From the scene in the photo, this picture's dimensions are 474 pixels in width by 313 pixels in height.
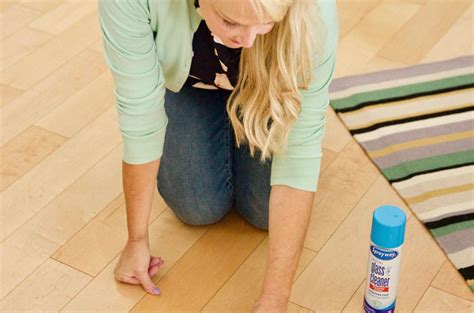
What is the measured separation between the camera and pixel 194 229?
1875 mm

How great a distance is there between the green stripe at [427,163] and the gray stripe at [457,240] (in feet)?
0.72

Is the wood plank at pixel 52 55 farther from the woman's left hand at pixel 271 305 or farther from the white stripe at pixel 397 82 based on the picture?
the woman's left hand at pixel 271 305

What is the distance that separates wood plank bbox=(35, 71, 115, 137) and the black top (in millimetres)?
580

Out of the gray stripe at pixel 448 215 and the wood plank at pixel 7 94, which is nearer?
the gray stripe at pixel 448 215

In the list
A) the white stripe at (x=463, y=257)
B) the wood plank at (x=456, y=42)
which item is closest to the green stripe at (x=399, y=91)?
the wood plank at (x=456, y=42)

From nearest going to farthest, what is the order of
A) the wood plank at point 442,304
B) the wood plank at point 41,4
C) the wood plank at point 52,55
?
1. the wood plank at point 442,304
2. the wood plank at point 52,55
3. the wood plank at point 41,4

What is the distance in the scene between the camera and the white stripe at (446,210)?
1869mm

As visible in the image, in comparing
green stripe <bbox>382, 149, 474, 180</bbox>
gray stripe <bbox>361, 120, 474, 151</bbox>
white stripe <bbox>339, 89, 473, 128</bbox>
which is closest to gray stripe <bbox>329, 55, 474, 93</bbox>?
white stripe <bbox>339, 89, 473, 128</bbox>

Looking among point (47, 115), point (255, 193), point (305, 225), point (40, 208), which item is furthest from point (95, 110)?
point (305, 225)

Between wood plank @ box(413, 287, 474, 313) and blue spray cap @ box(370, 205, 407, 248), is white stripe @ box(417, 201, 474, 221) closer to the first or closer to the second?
wood plank @ box(413, 287, 474, 313)

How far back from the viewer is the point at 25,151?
209 centimetres

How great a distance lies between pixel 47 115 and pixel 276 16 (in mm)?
1126

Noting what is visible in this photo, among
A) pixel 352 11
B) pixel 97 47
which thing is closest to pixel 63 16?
pixel 97 47

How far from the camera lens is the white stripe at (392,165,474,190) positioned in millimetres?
1956
